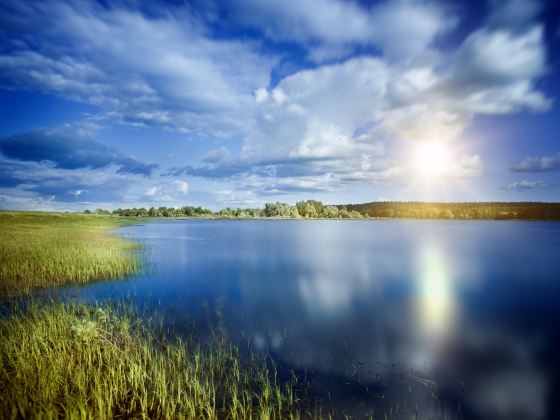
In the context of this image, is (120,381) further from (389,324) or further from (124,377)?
(389,324)

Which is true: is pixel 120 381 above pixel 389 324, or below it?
above

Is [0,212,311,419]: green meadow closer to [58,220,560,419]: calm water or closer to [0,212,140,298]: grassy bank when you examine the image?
[58,220,560,419]: calm water

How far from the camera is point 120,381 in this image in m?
8.41

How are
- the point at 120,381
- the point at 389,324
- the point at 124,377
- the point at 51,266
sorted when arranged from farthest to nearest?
the point at 51,266 < the point at 389,324 < the point at 124,377 < the point at 120,381

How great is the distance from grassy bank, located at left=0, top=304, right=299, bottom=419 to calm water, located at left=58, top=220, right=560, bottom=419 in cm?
172

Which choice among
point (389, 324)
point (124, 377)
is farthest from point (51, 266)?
point (389, 324)

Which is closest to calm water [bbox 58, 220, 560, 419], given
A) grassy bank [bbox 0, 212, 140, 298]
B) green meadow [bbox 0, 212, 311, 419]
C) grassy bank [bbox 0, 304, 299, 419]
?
green meadow [bbox 0, 212, 311, 419]

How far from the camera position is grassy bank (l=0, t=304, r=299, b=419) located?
24.4 feet

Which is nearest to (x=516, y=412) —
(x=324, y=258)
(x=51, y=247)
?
(x=324, y=258)

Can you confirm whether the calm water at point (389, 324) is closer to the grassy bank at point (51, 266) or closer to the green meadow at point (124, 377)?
the green meadow at point (124, 377)

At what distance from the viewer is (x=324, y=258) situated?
42.8 meters

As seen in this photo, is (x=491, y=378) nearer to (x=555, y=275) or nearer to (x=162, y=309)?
(x=162, y=309)

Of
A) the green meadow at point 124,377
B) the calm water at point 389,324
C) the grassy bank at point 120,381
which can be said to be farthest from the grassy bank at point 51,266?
→ the grassy bank at point 120,381

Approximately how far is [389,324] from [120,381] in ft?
43.9
